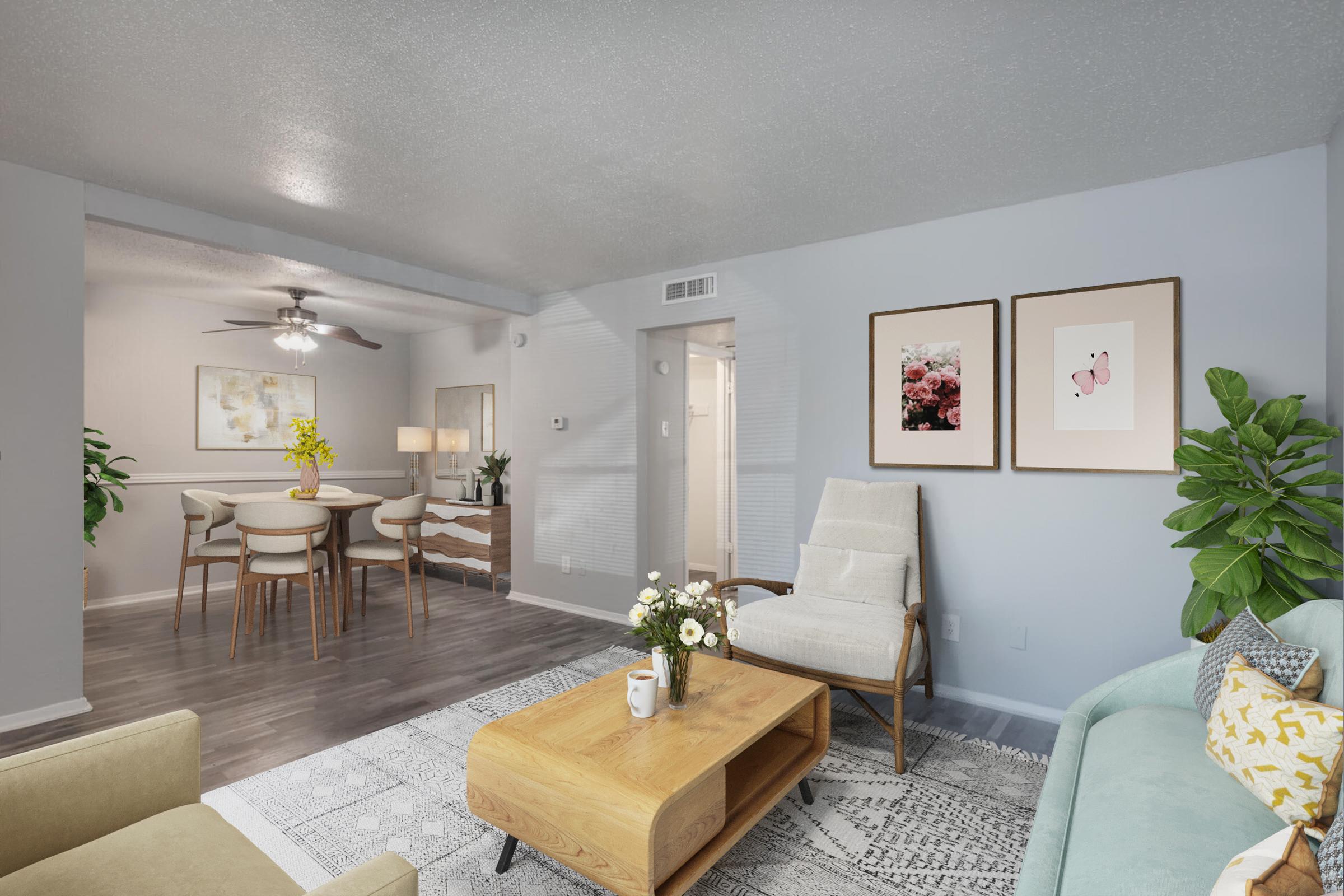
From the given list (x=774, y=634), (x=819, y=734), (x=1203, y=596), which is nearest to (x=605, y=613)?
(x=774, y=634)

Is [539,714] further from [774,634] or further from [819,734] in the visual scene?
[774,634]

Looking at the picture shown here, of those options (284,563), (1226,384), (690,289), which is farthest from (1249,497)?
(284,563)

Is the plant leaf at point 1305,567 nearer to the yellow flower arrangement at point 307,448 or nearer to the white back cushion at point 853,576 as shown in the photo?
the white back cushion at point 853,576

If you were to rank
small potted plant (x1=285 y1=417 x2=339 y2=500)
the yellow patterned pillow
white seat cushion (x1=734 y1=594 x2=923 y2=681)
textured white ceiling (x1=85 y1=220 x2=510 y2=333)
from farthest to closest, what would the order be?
small potted plant (x1=285 y1=417 x2=339 y2=500) → textured white ceiling (x1=85 y1=220 x2=510 y2=333) → white seat cushion (x1=734 y1=594 x2=923 y2=681) → the yellow patterned pillow

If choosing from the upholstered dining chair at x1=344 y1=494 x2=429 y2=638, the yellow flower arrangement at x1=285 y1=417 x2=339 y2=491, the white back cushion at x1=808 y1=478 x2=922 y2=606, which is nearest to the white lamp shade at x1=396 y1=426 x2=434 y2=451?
the yellow flower arrangement at x1=285 y1=417 x2=339 y2=491

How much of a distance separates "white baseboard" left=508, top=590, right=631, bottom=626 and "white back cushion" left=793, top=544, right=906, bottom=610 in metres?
1.78

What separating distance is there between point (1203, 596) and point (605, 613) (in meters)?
3.60

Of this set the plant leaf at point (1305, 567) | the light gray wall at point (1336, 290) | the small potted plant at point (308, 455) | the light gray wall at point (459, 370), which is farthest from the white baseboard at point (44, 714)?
the light gray wall at point (1336, 290)

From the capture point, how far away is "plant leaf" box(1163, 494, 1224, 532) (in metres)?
2.41

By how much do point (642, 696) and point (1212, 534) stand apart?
7.34ft

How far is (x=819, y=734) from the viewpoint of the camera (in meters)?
2.37

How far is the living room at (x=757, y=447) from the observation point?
176 cm

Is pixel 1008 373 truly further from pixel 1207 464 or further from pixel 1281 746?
pixel 1281 746

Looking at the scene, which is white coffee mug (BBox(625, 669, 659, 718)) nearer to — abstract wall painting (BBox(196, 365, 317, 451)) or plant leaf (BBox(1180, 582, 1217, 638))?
plant leaf (BBox(1180, 582, 1217, 638))
